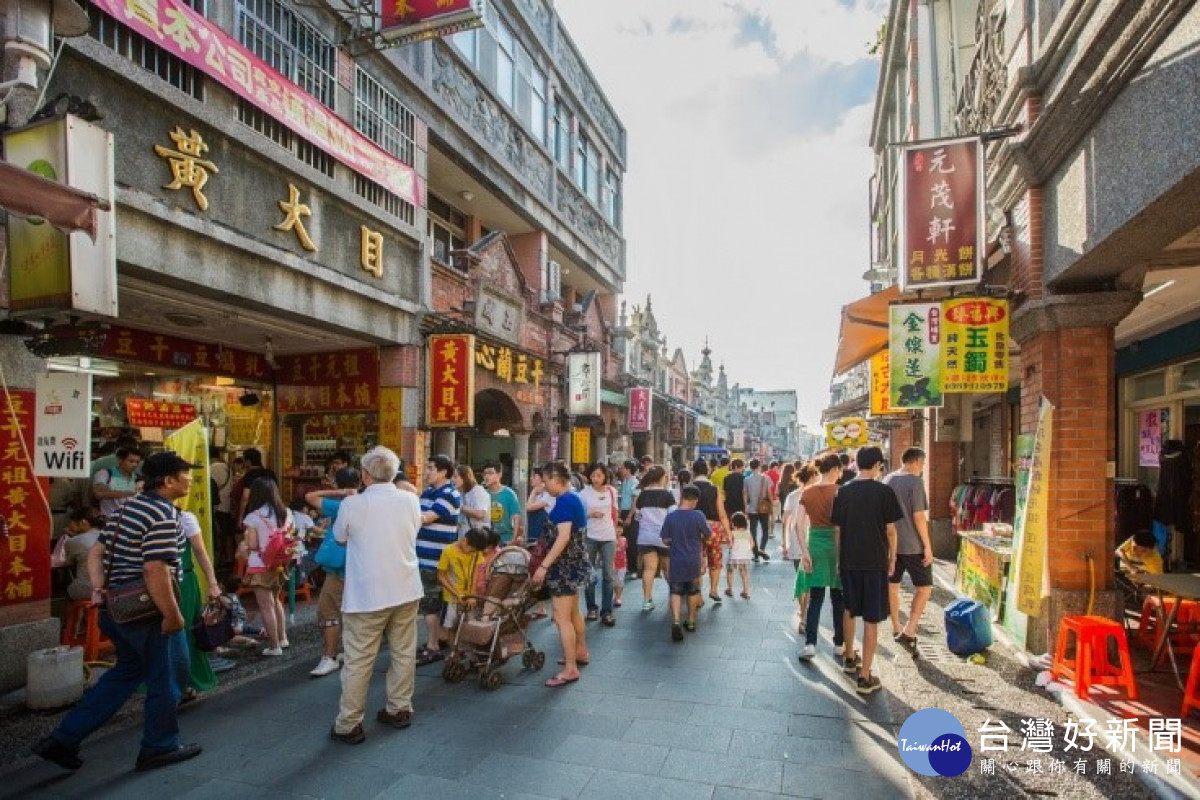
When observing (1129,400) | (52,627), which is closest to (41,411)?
(52,627)

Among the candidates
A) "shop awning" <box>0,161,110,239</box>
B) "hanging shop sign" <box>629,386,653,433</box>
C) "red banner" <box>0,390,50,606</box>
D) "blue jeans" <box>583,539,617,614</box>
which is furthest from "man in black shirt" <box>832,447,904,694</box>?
"hanging shop sign" <box>629,386,653,433</box>

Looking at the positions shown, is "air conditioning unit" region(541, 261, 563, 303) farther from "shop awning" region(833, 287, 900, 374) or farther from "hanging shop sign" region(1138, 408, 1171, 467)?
"hanging shop sign" region(1138, 408, 1171, 467)

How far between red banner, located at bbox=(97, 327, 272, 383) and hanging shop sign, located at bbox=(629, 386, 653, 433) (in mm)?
13008

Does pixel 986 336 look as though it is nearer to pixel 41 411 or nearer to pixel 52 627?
pixel 41 411

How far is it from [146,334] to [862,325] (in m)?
10.4

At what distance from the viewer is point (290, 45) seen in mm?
8445

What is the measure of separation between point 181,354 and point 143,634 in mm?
6615

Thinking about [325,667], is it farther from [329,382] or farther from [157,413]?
[157,413]

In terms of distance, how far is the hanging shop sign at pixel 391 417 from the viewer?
10344 mm

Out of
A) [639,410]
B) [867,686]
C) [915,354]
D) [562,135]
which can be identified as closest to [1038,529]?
[867,686]

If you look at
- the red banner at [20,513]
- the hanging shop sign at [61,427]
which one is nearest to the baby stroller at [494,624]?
the hanging shop sign at [61,427]

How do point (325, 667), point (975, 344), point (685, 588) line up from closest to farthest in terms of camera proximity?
point (325, 667)
point (975, 344)
point (685, 588)

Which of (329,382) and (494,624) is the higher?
(329,382)

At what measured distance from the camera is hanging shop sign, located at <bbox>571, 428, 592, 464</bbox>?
17.9 metres
